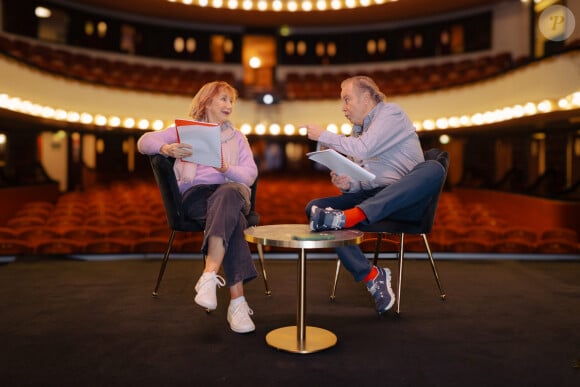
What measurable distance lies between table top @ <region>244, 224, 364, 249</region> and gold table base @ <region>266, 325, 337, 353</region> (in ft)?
1.17

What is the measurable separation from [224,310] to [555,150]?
11.0 metres

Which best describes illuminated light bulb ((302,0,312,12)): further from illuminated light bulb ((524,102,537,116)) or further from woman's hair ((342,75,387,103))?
woman's hair ((342,75,387,103))

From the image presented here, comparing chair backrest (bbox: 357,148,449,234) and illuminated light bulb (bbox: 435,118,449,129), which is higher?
illuminated light bulb (bbox: 435,118,449,129)

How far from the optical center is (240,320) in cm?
212

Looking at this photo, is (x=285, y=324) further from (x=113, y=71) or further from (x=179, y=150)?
(x=113, y=71)

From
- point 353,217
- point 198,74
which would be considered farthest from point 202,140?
point 198,74

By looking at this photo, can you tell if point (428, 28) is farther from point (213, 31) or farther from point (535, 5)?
point (213, 31)

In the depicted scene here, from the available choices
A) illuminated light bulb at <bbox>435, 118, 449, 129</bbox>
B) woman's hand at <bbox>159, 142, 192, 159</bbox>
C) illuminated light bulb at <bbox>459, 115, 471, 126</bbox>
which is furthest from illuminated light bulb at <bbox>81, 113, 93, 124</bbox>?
woman's hand at <bbox>159, 142, 192, 159</bbox>

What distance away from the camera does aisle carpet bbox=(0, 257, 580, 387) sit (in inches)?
65.4

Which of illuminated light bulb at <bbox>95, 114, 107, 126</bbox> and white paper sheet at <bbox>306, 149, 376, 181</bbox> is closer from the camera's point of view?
white paper sheet at <bbox>306, 149, 376, 181</bbox>

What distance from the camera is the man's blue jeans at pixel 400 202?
2.25m

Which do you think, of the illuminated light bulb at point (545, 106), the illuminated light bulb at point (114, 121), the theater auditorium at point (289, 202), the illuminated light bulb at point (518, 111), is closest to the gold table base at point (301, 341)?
the theater auditorium at point (289, 202)

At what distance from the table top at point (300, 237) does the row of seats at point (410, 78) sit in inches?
395

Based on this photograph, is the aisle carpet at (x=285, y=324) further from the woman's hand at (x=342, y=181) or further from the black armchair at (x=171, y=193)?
the woman's hand at (x=342, y=181)
